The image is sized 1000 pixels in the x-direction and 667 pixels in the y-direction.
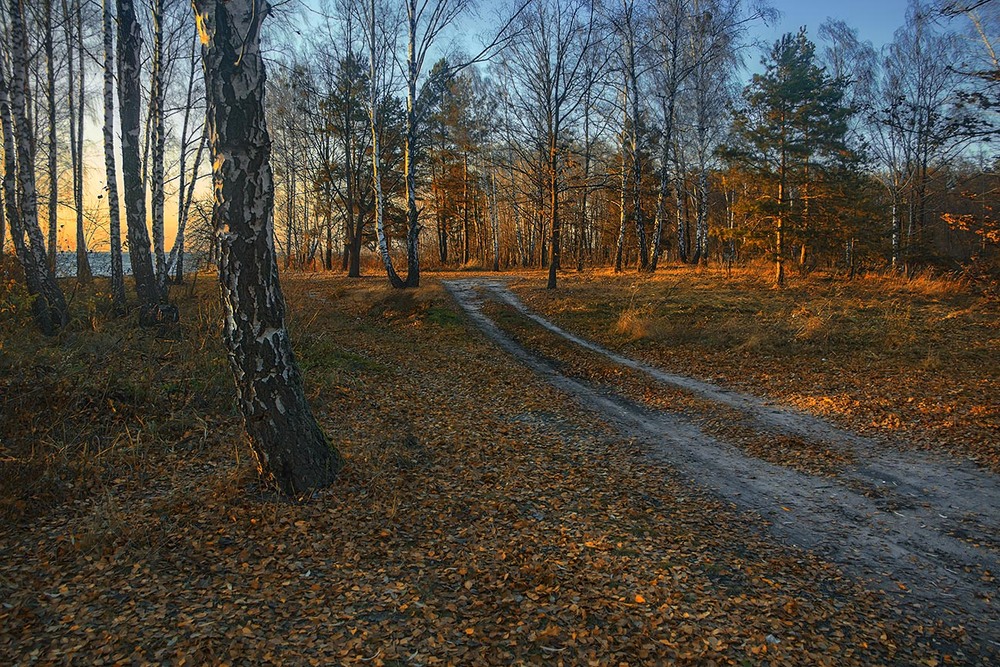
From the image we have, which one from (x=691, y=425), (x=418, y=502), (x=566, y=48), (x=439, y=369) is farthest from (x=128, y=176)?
(x=566, y=48)

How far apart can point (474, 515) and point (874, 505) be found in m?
3.90

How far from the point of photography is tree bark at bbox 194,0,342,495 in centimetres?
424

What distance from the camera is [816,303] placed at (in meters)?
16.7

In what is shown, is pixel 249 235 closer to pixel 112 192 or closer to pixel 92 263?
pixel 112 192

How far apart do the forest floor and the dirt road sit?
0.04 meters

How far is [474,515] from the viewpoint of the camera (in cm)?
502

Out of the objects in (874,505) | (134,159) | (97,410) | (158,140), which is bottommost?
(874,505)

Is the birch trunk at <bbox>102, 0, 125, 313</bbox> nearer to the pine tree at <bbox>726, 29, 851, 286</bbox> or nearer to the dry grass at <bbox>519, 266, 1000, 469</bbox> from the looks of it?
the dry grass at <bbox>519, 266, 1000, 469</bbox>

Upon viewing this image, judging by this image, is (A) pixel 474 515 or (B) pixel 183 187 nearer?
(A) pixel 474 515

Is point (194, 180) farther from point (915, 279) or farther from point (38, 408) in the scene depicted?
point (915, 279)

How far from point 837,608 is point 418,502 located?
3407mm

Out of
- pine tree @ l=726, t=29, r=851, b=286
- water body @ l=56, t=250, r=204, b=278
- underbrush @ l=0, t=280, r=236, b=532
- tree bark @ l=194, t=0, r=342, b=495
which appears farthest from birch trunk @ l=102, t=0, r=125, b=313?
pine tree @ l=726, t=29, r=851, b=286

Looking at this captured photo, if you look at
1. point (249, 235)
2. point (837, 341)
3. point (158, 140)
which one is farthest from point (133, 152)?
point (837, 341)

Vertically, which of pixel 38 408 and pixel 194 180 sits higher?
pixel 194 180
